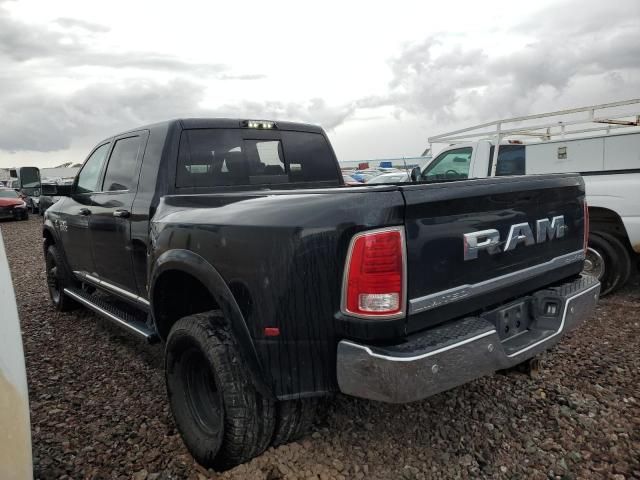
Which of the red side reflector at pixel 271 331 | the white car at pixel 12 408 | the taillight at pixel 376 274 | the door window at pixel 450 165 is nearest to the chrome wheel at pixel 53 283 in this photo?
the white car at pixel 12 408

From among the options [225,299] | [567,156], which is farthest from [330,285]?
[567,156]

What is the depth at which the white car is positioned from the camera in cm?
159

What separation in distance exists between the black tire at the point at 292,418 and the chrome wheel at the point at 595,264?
4.11m

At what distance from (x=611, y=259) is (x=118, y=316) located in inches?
189

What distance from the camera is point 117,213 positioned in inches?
133

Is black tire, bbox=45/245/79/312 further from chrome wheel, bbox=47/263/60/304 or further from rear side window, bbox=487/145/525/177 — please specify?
rear side window, bbox=487/145/525/177

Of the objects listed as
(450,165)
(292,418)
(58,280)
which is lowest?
(292,418)

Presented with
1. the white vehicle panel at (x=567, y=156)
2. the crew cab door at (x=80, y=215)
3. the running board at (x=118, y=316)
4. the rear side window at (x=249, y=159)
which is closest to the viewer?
the running board at (x=118, y=316)

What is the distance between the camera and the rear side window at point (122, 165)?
3.51 metres

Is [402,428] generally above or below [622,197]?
below

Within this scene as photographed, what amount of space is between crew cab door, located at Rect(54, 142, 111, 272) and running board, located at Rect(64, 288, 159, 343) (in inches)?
9.8

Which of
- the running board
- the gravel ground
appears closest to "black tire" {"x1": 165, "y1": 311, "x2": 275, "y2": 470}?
the gravel ground

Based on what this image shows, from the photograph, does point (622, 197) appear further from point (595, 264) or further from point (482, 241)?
point (482, 241)

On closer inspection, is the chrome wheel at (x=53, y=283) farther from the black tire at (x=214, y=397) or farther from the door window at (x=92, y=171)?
the black tire at (x=214, y=397)
